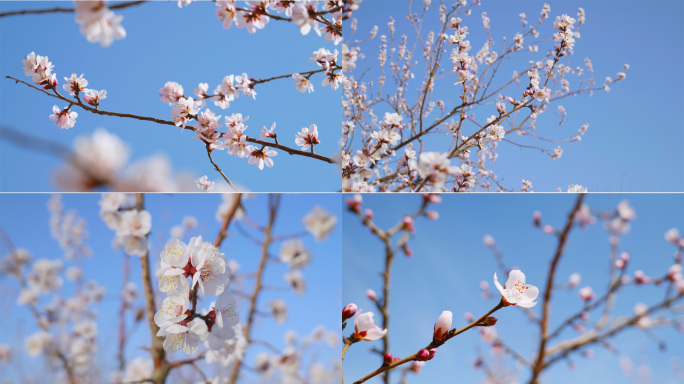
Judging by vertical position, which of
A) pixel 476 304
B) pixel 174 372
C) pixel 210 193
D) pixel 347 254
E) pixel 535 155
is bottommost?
pixel 174 372

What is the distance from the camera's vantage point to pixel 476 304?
1.18 m

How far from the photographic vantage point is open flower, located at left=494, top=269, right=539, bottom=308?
0.74 metres

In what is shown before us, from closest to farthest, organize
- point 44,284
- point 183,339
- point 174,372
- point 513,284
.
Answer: point 513,284 < point 183,339 < point 174,372 < point 44,284

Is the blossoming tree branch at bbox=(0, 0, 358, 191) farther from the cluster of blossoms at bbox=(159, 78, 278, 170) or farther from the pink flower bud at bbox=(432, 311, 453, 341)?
the pink flower bud at bbox=(432, 311, 453, 341)

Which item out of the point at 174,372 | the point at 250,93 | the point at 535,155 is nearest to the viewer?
the point at 174,372

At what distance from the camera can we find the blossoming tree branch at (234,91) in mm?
1089

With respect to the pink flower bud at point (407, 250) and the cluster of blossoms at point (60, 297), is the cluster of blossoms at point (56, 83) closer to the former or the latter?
the cluster of blossoms at point (60, 297)

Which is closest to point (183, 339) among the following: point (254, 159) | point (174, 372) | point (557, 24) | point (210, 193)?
point (174, 372)

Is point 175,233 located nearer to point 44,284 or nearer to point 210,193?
point 210,193

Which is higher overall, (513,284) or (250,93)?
(250,93)

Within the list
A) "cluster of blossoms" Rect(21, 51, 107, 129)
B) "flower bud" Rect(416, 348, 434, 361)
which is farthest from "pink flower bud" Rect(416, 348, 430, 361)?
"cluster of blossoms" Rect(21, 51, 107, 129)

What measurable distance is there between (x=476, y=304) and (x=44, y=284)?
1.19m

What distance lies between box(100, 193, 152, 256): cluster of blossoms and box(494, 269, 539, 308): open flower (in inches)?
33.8

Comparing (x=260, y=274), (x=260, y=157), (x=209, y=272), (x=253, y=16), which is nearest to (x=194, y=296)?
(x=209, y=272)
